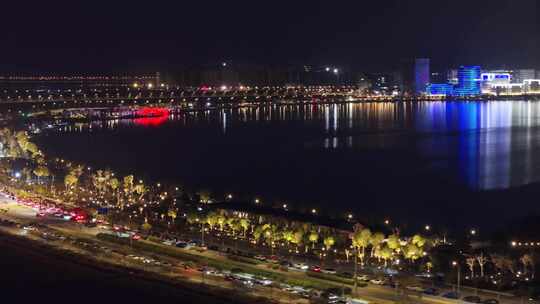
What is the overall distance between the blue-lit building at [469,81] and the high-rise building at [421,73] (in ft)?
5.11

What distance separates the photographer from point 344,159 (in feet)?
34.1

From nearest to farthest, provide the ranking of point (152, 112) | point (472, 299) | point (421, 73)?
point (472, 299) → point (152, 112) → point (421, 73)

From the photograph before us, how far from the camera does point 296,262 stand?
4.46 meters

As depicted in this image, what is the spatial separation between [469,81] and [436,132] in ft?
58.3

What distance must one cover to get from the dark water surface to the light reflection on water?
22mm

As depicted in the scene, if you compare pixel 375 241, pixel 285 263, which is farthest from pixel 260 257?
pixel 375 241

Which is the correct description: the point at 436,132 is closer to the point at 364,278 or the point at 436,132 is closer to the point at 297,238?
the point at 297,238

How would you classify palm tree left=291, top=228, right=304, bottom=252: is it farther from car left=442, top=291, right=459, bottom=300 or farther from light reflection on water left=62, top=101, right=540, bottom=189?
light reflection on water left=62, top=101, right=540, bottom=189

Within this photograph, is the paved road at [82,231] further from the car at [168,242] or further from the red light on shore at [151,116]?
the red light on shore at [151,116]

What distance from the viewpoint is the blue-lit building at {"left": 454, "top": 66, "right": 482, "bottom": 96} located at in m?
31.0

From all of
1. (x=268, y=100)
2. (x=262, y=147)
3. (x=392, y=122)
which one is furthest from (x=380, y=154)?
(x=268, y=100)

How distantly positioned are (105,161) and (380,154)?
3.91 m

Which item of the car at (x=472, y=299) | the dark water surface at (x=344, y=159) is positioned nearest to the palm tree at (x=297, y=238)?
the car at (x=472, y=299)

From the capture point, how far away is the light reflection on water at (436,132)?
9414mm
